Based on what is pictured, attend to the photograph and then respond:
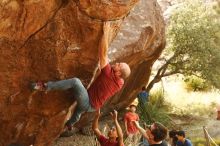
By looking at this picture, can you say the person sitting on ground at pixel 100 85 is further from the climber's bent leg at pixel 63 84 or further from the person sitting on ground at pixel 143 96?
the person sitting on ground at pixel 143 96

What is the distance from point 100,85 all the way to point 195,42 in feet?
46.7

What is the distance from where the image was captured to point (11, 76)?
8828mm

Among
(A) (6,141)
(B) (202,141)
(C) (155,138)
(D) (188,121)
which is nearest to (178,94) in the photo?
(D) (188,121)

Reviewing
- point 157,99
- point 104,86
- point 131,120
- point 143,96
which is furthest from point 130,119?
point 157,99

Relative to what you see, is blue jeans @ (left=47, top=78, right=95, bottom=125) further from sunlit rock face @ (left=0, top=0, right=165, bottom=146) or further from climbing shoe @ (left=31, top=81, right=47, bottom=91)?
sunlit rock face @ (left=0, top=0, right=165, bottom=146)

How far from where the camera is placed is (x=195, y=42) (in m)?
21.6

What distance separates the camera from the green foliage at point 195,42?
21516mm

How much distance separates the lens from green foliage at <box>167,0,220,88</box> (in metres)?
21.5

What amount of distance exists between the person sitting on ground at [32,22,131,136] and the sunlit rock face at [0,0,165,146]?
374 millimetres

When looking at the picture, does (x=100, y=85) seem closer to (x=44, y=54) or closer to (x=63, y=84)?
(x=63, y=84)

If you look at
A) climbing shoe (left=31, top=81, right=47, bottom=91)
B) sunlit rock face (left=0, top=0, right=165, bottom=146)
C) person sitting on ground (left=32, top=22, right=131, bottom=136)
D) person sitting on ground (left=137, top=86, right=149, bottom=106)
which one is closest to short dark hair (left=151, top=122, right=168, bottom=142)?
person sitting on ground (left=32, top=22, right=131, bottom=136)

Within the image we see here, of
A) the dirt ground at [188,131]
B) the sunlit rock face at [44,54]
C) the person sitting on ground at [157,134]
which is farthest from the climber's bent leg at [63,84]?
the dirt ground at [188,131]

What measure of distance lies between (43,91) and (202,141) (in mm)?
9318

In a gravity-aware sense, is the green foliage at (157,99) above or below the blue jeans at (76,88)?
below
